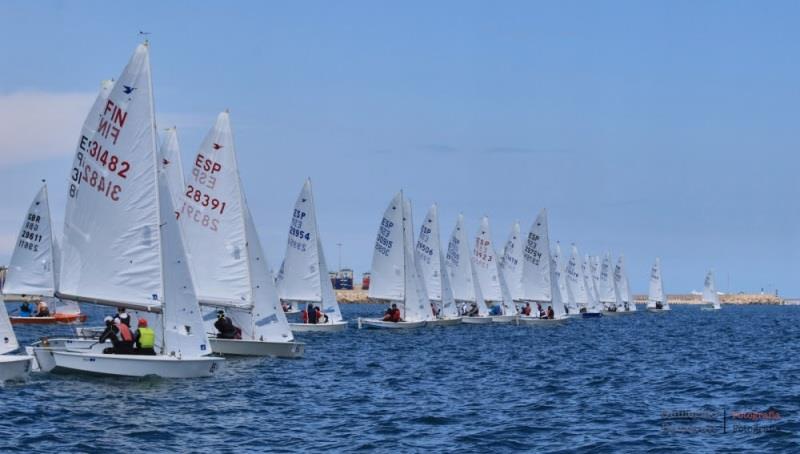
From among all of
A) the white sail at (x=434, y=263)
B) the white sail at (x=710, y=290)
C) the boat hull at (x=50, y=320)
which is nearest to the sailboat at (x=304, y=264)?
the boat hull at (x=50, y=320)

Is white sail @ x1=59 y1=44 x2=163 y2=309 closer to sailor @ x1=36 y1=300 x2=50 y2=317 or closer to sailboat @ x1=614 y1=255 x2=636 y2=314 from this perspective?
sailor @ x1=36 y1=300 x2=50 y2=317

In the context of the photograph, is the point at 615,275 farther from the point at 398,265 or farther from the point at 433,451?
the point at 433,451

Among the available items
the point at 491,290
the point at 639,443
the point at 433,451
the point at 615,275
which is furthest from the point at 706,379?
the point at 615,275

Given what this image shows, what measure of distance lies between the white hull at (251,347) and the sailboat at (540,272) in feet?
137

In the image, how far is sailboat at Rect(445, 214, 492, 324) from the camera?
3346 inches

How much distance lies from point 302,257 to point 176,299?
29.3 m

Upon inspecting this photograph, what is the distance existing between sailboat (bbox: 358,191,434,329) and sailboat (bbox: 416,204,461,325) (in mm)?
5531

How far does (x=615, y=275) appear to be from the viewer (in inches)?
5925

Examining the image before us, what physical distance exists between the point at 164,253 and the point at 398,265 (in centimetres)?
3694

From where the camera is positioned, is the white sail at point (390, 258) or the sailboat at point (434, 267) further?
the sailboat at point (434, 267)

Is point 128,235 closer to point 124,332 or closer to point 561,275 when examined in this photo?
point 124,332

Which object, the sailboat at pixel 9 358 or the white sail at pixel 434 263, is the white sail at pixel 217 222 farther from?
the white sail at pixel 434 263

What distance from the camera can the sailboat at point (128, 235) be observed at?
32.5 meters

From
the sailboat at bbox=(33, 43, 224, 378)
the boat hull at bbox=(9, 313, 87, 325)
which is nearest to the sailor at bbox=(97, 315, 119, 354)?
the sailboat at bbox=(33, 43, 224, 378)
